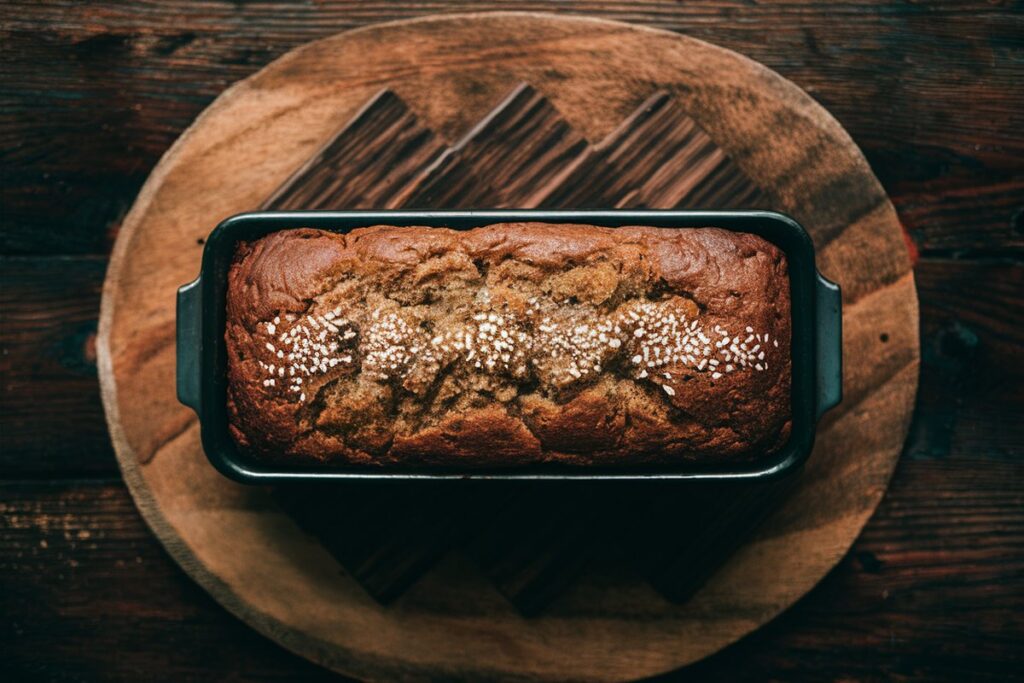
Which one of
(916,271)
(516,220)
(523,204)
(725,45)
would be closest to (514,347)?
(516,220)

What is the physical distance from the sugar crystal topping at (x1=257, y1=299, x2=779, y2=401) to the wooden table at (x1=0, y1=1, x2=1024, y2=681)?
0.80 meters

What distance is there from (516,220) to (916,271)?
1180 millimetres

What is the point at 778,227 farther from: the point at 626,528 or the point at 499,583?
the point at 499,583

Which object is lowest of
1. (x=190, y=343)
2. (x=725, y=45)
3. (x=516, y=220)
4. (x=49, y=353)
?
(x=49, y=353)

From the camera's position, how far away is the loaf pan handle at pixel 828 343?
1.62 metres

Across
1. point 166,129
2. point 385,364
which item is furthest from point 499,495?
point 166,129

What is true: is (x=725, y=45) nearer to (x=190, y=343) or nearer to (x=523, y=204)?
(x=523, y=204)

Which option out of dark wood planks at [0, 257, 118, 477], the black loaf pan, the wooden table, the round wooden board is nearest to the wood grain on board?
the round wooden board

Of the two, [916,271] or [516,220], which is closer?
[516,220]

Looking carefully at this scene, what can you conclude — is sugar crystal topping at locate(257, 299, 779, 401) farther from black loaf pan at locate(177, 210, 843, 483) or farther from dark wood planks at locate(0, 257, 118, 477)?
dark wood planks at locate(0, 257, 118, 477)

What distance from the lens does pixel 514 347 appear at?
163 cm

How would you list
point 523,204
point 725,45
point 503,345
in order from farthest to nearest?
1. point 725,45
2. point 523,204
3. point 503,345

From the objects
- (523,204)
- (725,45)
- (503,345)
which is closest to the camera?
(503,345)

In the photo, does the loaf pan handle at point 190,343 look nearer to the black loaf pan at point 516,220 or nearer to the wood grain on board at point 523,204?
the black loaf pan at point 516,220
